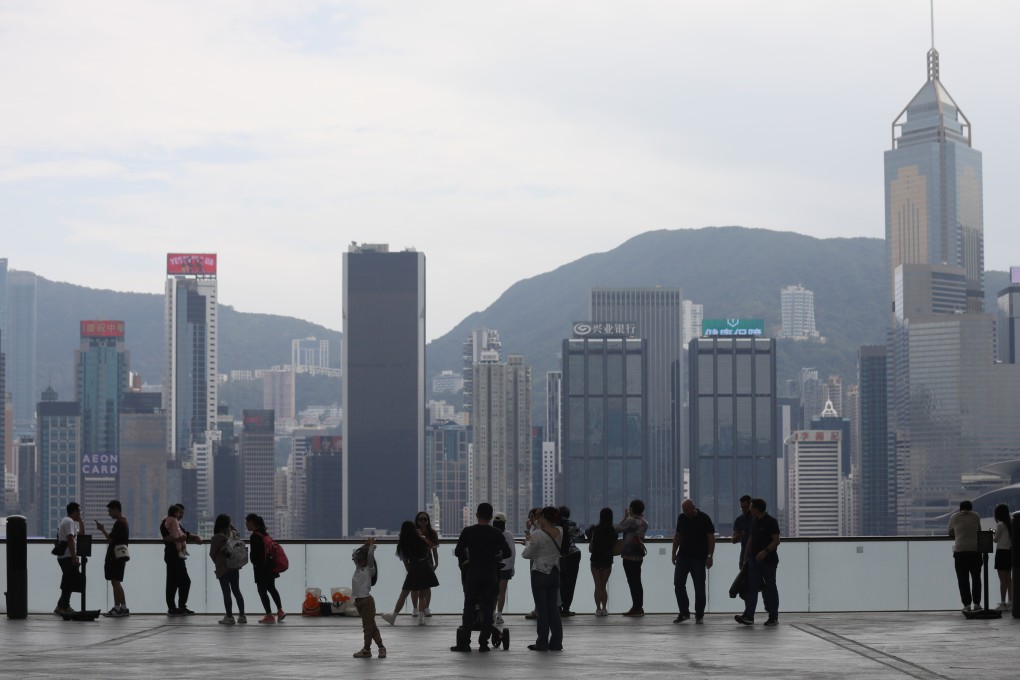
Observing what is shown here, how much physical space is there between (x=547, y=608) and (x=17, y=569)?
30.5 feet

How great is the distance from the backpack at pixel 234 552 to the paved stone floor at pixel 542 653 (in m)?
0.93

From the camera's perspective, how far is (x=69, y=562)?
21812mm

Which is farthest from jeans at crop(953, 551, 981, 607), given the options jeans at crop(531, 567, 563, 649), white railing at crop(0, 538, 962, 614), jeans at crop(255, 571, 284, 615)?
jeans at crop(255, 571, 284, 615)

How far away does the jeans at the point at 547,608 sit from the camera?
53.4ft

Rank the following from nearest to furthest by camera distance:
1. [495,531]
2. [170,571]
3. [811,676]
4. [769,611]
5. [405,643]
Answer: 1. [811,676]
2. [495,531]
3. [405,643]
4. [769,611]
5. [170,571]

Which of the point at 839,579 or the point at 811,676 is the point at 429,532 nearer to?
the point at 839,579

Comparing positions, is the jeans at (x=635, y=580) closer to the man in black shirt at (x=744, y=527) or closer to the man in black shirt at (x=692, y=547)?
the man in black shirt at (x=692, y=547)

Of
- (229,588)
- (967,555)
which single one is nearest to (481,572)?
(229,588)

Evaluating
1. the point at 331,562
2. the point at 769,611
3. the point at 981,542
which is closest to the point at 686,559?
the point at 769,611

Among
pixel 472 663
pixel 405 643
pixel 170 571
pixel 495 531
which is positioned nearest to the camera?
pixel 472 663

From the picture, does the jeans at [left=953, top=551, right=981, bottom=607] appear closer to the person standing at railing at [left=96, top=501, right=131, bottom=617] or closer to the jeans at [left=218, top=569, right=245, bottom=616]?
the jeans at [left=218, top=569, right=245, bottom=616]

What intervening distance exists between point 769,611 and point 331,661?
25.0 feet

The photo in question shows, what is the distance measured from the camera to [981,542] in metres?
20.7

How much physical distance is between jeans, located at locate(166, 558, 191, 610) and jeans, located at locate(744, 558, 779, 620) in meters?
8.66
